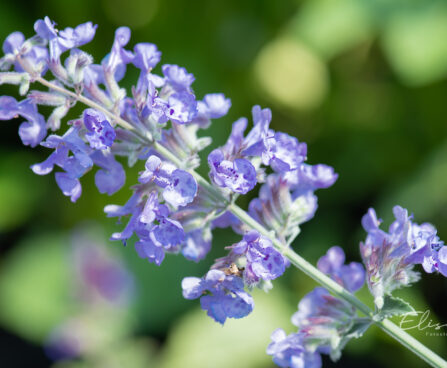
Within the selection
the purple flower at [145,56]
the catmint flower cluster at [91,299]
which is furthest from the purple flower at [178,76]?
the catmint flower cluster at [91,299]

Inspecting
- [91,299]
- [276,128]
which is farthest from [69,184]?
[276,128]

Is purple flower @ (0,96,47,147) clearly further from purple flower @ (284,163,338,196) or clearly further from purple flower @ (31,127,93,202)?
purple flower @ (284,163,338,196)

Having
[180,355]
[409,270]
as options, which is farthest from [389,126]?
[409,270]

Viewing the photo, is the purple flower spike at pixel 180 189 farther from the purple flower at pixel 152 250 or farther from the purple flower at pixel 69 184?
the purple flower at pixel 69 184

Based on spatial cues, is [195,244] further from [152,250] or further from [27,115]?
[27,115]

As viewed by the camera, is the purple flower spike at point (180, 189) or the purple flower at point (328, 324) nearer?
the purple flower spike at point (180, 189)

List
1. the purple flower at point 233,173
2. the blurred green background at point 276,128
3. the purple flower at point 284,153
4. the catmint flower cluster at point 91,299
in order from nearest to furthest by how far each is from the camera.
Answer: the purple flower at point 233,173
the purple flower at point 284,153
the blurred green background at point 276,128
the catmint flower cluster at point 91,299

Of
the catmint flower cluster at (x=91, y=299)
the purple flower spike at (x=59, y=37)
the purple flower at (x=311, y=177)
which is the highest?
the purple flower spike at (x=59, y=37)

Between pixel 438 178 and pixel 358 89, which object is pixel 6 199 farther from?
pixel 438 178
